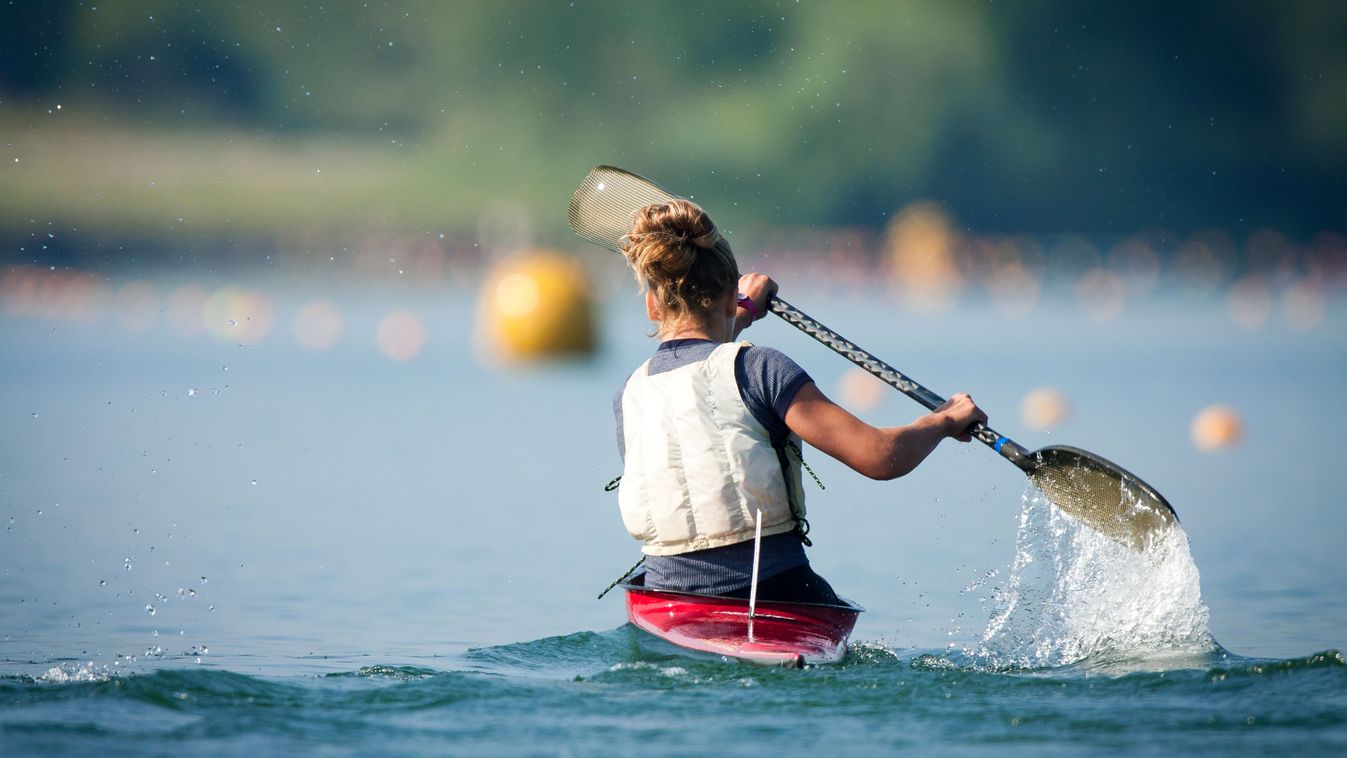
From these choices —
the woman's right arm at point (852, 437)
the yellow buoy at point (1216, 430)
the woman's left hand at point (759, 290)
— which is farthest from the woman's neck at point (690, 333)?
the yellow buoy at point (1216, 430)

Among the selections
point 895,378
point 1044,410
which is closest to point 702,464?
point 895,378

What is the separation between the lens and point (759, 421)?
4914mm

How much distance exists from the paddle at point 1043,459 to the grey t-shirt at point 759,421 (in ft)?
2.14

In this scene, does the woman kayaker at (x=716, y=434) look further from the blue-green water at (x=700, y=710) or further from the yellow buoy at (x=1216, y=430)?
the yellow buoy at (x=1216, y=430)

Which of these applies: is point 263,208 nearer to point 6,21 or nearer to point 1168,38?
point 6,21

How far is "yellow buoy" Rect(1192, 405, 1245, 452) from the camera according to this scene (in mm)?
12070

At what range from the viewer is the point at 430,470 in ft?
36.0

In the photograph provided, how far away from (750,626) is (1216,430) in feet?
27.5

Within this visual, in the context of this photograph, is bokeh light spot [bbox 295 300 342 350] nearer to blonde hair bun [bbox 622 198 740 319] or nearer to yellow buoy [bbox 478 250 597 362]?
yellow buoy [bbox 478 250 597 362]

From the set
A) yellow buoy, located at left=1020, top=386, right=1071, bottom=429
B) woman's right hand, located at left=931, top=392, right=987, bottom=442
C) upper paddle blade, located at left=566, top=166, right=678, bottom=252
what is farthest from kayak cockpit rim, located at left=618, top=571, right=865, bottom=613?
yellow buoy, located at left=1020, top=386, right=1071, bottom=429

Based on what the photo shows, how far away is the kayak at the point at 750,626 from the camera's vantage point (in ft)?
15.8

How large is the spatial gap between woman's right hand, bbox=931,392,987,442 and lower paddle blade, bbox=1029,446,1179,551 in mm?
366

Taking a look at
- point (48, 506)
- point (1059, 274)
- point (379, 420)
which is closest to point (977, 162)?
point (1059, 274)

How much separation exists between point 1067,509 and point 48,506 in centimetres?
611
